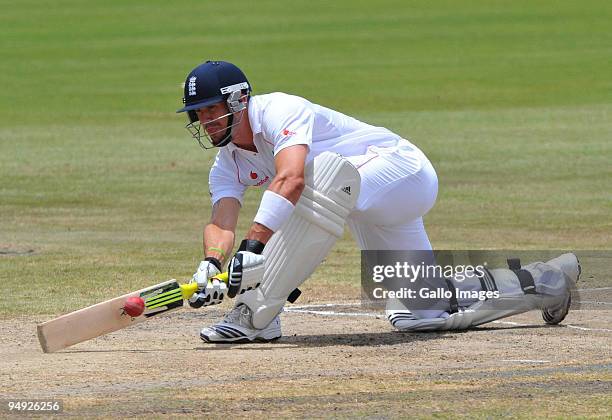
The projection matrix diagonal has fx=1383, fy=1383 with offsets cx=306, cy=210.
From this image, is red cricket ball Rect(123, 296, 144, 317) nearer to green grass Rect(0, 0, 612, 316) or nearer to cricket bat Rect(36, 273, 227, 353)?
cricket bat Rect(36, 273, 227, 353)

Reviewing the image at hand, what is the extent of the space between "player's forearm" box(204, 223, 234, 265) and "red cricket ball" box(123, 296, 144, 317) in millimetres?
545

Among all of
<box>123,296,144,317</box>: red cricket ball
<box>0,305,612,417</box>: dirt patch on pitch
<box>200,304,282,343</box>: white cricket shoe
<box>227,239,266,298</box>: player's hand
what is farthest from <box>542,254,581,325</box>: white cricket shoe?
<box>123,296,144,317</box>: red cricket ball

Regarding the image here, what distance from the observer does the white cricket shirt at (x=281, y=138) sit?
293 inches

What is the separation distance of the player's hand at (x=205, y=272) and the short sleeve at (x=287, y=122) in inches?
27.0

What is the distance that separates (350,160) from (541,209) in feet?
29.3

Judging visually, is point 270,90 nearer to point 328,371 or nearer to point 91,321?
point 91,321

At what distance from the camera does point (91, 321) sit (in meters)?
7.28

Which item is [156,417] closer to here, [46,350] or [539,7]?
[46,350]

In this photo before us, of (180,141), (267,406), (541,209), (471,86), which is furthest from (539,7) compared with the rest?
(267,406)

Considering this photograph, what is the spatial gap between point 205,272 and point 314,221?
66 cm

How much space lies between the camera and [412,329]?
8148 mm
